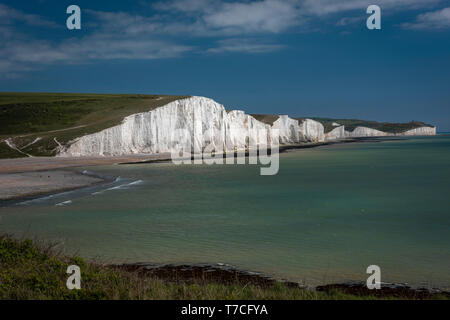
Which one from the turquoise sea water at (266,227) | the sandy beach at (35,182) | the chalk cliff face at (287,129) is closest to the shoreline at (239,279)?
the turquoise sea water at (266,227)

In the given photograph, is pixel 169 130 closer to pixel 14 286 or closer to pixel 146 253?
pixel 146 253

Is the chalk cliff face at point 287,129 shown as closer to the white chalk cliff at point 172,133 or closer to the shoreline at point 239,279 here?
the white chalk cliff at point 172,133

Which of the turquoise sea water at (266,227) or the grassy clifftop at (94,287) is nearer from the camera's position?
the grassy clifftop at (94,287)

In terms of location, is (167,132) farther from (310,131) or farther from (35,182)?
(310,131)

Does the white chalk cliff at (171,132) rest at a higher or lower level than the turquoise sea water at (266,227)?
higher

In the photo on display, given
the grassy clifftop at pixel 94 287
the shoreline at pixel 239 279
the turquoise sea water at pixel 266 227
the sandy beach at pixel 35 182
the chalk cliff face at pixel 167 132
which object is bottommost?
the shoreline at pixel 239 279

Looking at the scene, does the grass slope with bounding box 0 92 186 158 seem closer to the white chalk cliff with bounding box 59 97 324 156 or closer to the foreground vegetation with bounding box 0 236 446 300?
the white chalk cliff with bounding box 59 97 324 156

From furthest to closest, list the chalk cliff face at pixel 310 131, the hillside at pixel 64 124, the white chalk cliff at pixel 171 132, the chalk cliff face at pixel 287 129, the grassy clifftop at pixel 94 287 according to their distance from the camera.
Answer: the chalk cliff face at pixel 310 131
the chalk cliff face at pixel 287 129
the white chalk cliff at pixel 171 132
the hillside at pixel 64 124
the grassy clifftop at pixel 94 287
